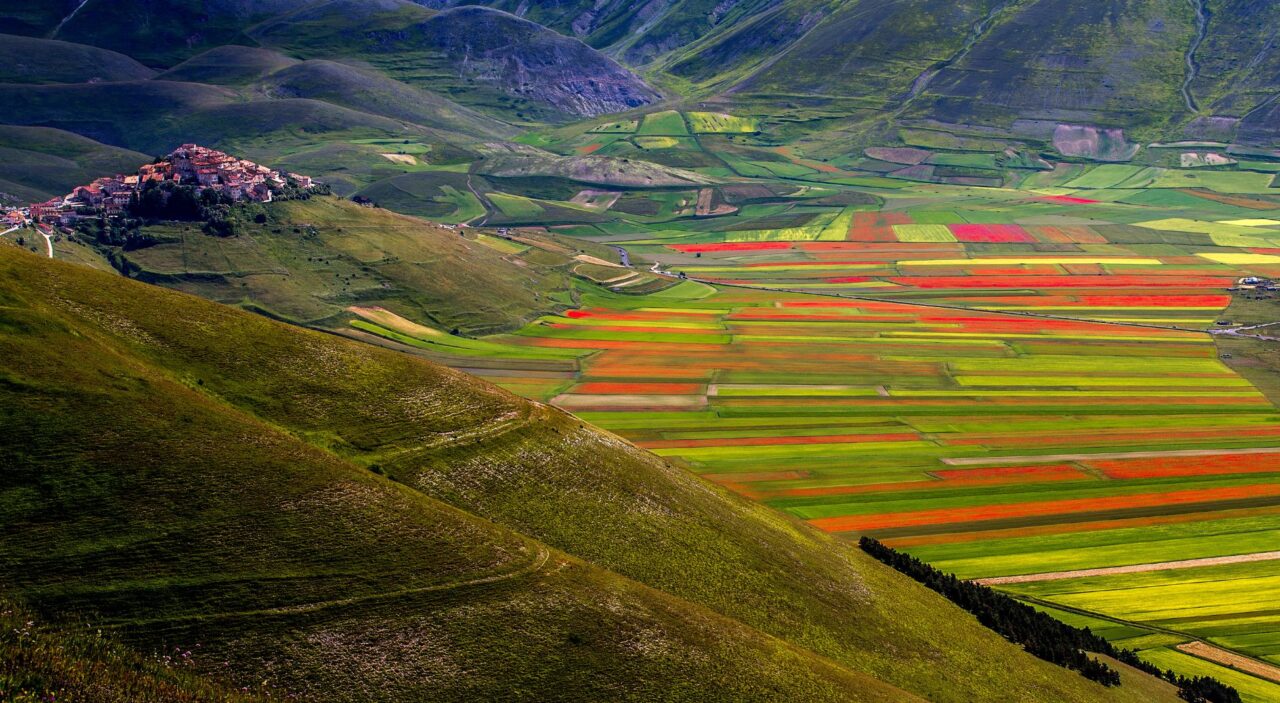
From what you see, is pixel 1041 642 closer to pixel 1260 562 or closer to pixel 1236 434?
pixel 1260 562

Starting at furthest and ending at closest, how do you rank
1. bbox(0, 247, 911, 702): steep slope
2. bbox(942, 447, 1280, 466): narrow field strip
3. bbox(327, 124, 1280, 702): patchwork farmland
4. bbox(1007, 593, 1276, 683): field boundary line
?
bbox(942, 447, 1280, 466): narrow field strip, bbox(327, 124, 1280, 702): patchwork farmland, bbox(1007, 593, 1276, 683): field boundary line, bbox(0, 247, 911, 702): steep slope

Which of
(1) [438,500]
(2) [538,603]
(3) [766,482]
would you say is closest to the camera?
(2) [538,603]

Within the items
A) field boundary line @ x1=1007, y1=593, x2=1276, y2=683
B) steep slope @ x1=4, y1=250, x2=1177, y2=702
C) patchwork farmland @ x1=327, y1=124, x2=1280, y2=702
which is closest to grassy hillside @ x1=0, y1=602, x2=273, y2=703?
steep slope @ x1=4, y1=250, x2=1177, y2=702

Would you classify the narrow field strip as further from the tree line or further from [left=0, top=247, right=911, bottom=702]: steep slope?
[left=0, top=247, right=911, bottom=702]: steep slope

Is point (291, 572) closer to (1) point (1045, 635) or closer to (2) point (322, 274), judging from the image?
(1) point (1045, 635)

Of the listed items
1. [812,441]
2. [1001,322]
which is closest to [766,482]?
[812,441]
